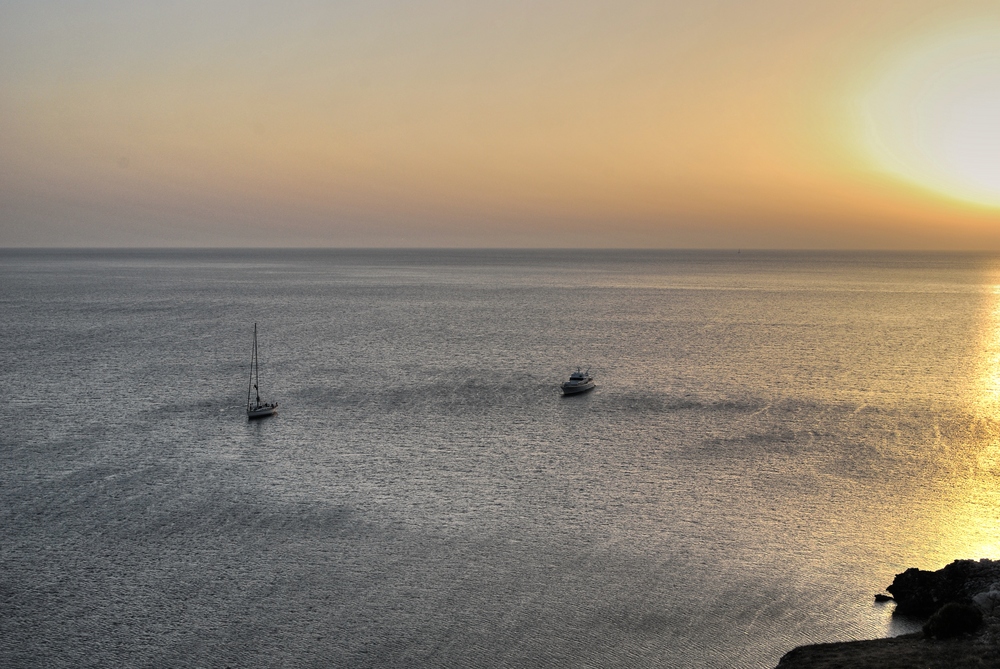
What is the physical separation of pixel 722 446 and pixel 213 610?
135 ft

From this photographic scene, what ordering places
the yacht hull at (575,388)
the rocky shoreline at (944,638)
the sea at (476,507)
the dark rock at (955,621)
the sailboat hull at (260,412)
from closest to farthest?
1. the rocky shoreline at (944,638)
2. the dark rock at (955,621)
3. the sea at (476,507)
4. the sailboat hull at (260,412)
5. the yacht hull at (575,388)

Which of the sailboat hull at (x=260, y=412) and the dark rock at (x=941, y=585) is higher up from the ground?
the dark rock at (x=941, y=585)

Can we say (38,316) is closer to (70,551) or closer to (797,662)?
(70,551)

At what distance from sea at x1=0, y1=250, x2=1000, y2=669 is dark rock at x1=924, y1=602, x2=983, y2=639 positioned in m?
4.03

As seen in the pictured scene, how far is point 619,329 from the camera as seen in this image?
14675 cm

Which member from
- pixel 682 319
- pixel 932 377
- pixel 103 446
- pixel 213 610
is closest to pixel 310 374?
pixel 103 446

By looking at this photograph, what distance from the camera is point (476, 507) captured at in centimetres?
5088

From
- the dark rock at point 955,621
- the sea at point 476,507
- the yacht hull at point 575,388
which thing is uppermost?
the dark rock at point 955,621

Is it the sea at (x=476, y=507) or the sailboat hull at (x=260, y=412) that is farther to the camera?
the sailboat hull at (x=260, y=412)

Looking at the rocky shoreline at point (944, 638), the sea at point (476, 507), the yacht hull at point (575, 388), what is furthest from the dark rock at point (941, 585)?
the yacht hull at point (575, 388)

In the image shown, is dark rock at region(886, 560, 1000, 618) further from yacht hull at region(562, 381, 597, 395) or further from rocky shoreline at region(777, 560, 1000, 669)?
yacht hull at region(562, 381, 597, 395)

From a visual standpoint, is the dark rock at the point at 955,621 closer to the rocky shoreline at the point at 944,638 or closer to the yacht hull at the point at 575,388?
the rocky shoreline at the point at 944,638

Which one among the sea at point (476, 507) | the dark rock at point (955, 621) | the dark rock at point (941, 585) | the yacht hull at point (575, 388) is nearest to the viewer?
the dark rock at point (955, 621)

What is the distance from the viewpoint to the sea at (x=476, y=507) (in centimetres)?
3569
